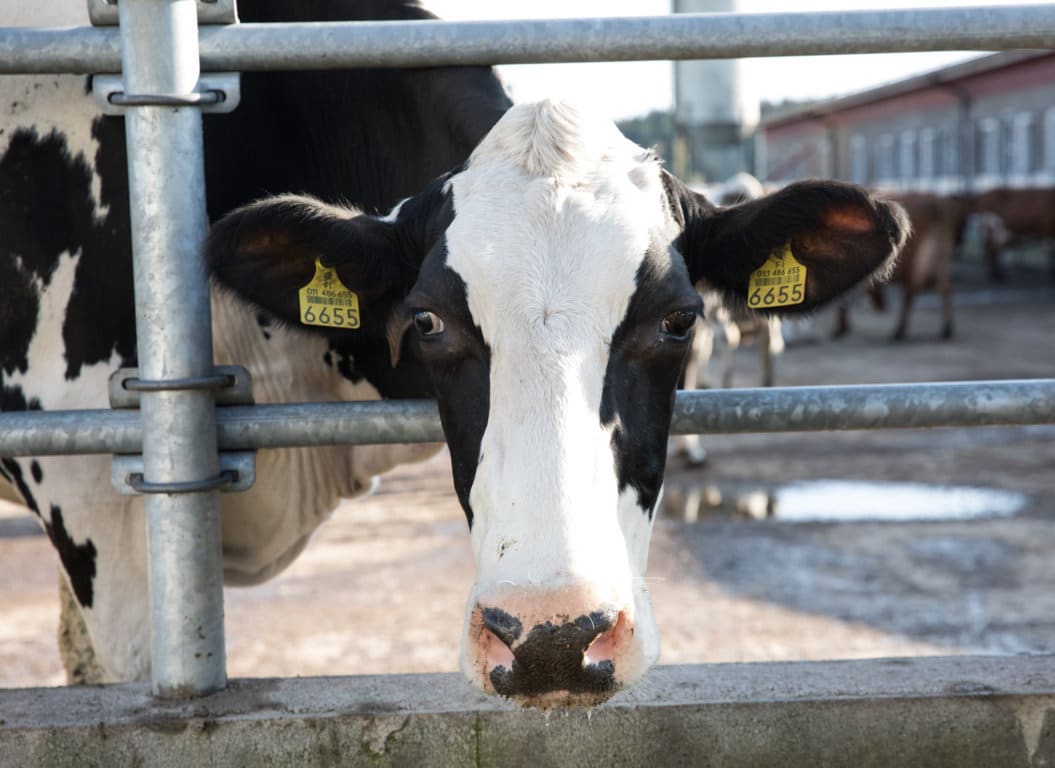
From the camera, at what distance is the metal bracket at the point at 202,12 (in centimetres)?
217

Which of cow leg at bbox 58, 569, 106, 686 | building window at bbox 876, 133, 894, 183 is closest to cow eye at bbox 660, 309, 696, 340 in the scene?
cow leg at bbox 58, 569, 106, 686

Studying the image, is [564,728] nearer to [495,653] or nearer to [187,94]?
[495,653]

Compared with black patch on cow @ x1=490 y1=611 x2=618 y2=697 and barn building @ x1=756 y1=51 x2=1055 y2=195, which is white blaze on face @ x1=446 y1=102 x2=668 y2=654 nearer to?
black patch on cow @ x1=490 y1=611 x2=618 y2=697

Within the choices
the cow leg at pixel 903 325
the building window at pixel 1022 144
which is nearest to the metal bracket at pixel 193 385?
the cow leg at pixel 903 325

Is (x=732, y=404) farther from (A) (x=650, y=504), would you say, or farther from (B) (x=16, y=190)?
(B) (x=16, y=190)

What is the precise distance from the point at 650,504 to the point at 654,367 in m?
0.23

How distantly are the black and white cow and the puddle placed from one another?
14.7ft

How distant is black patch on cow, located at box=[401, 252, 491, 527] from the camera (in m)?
2.09

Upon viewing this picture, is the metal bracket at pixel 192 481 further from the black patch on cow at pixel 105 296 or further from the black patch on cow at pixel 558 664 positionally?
the black patch on cow at pixel 558 664

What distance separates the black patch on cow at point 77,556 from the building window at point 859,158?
32961 millimetres

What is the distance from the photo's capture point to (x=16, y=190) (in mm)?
2723

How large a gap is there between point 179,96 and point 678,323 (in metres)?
0.91

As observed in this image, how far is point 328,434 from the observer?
2248mm

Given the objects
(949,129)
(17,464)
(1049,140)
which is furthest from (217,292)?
(949,129)
